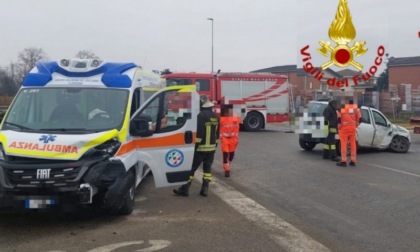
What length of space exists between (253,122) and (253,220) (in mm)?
16437

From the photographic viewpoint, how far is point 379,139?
569 inches

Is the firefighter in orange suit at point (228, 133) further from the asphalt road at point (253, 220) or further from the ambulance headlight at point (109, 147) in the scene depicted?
the ambulance headlight at point (109, 147)

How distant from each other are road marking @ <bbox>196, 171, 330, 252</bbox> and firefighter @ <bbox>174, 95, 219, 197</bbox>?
558mm

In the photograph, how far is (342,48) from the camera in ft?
42.1

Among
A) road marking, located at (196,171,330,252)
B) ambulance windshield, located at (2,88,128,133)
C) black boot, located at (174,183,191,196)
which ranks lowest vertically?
road marking, located at (196,171,330,252)

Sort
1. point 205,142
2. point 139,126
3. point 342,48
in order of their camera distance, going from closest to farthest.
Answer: point 139,126, point 205,142, point 342,48

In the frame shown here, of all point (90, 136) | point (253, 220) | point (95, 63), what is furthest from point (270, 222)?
point (95, 63)

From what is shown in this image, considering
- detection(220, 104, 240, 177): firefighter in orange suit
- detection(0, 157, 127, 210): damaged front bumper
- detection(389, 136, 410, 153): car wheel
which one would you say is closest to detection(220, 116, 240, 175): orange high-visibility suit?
detection(220, 104, 240, 177): firefighter in orange suit

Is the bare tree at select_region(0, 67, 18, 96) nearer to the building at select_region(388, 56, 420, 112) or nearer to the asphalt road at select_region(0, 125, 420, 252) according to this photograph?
the building at select_region(388, 56, 420, 112)

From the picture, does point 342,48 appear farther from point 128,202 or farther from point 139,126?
point 128,202

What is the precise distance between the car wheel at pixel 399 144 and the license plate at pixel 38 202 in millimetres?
11956

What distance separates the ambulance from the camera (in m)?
5.73

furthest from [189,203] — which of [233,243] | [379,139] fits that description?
[379,139]

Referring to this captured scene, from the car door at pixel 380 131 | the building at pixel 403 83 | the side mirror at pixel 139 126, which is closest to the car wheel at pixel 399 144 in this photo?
the car door at pixel 380 131
